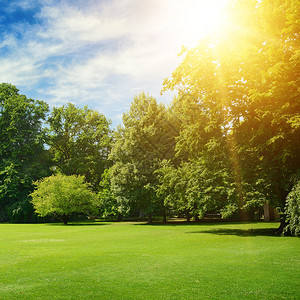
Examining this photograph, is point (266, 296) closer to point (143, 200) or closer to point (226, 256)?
point (226, 256)

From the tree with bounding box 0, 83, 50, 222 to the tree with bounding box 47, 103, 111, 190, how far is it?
288cm

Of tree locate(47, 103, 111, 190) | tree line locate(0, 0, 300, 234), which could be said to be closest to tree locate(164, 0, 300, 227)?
tree line locate(0, 0, 300, 234)

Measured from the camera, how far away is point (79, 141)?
65.6 meters

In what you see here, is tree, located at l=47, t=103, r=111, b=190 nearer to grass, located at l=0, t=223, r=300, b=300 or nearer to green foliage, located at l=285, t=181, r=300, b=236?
green foliage, located at l=285, t=181, r=300, b=236

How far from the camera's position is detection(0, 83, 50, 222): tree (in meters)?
54.5

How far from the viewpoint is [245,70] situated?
2052 centimetres

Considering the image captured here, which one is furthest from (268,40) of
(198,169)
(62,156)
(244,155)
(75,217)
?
(62,156)

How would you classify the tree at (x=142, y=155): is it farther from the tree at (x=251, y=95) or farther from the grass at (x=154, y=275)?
the grass at (x=154, y=275)

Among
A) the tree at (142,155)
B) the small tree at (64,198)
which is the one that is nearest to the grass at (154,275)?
the tree at (142,155)

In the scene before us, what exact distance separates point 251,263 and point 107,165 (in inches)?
2144

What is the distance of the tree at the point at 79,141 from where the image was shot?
208 feet

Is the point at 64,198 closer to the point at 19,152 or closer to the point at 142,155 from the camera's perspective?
the point at 142,155

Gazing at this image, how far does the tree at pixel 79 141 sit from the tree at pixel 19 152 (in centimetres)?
288

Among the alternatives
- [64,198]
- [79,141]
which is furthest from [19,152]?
[64,198]
